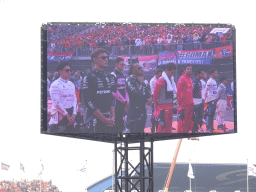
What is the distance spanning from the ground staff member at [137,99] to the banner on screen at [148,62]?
238 mm

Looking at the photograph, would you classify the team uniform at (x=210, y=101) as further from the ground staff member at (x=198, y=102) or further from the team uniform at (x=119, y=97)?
the team uniform at (x=119, y=97)

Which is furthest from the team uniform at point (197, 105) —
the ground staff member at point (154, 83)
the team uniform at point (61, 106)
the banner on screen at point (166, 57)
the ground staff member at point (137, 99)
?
the team uniform at point (61, 106)

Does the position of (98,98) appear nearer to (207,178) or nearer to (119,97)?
(119,97)

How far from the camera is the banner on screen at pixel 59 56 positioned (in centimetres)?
3186

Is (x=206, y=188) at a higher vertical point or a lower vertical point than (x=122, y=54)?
lower

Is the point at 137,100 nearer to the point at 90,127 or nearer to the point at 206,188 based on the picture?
the point at 90,127

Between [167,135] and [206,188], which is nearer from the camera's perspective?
[167,135]

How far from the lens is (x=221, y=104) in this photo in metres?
32.1

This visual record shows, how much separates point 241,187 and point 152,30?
83135 millimetres

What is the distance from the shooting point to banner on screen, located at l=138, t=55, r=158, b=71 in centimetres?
3184

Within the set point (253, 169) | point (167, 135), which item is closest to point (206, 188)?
point (253, 169)

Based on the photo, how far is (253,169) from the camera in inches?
2884

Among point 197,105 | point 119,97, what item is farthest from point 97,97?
point 197,105

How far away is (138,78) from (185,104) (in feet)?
8.44
